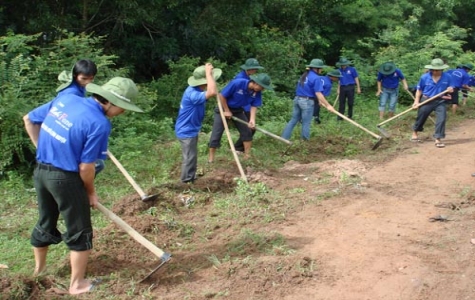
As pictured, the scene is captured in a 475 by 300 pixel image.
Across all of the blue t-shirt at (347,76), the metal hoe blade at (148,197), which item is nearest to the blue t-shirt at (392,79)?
the blue t-shirt at (347,76)

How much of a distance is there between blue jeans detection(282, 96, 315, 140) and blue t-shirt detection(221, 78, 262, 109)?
1462mm

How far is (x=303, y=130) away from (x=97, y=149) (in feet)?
21.2

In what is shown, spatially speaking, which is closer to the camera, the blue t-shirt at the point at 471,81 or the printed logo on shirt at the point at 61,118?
the printed logo on shirt at the point at 61,118

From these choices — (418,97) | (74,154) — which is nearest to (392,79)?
(418,97)

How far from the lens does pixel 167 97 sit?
12664 millimetres

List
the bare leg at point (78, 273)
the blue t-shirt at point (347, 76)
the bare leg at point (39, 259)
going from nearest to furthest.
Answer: the bare leg at point (78, 273), the bare leg at point (39, 259), the blue t-shirt at point (347, 76)

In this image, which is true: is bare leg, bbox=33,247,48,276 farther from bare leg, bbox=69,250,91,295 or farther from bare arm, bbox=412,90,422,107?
bare arm, bbox=412,90,422,107

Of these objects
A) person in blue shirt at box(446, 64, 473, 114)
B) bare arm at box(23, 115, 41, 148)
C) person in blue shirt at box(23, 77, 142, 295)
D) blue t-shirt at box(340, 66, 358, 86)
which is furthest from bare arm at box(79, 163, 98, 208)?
person in blue shirt at box(446, 64, 473, 114)

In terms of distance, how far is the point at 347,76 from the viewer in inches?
503

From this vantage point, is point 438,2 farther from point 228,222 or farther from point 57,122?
point 57,122

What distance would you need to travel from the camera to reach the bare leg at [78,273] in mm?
4066

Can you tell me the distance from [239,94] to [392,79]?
18.7ft

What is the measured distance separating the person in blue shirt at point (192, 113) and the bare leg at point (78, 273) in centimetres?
277

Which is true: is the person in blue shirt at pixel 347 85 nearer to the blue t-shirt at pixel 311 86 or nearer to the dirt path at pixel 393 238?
the blue t-shirt at pixel 311 86
